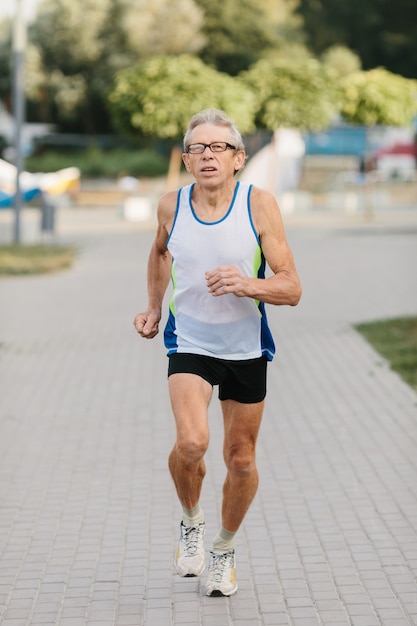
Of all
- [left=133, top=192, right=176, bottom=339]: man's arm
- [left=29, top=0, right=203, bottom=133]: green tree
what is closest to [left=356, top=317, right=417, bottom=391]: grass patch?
[left=133, top=192, right=176, bottom=339]: man's arm

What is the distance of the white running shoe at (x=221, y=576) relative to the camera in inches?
185

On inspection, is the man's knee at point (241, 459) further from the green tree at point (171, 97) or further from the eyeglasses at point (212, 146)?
the green tree at point (171, 97)

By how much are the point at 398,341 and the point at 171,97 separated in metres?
19.4

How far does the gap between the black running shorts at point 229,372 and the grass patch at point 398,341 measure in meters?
4.74

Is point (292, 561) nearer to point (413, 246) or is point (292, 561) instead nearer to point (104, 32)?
point (413, 246)

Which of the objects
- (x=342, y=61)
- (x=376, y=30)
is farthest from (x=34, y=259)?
(x=376, y=30)

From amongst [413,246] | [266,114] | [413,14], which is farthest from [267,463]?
[413,14]

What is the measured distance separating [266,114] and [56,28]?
1934 centimetres

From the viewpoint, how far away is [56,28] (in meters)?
48.7

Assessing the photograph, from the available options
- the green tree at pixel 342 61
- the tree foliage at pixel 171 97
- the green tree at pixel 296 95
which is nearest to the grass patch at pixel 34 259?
the tree foliage at pixel 171 97

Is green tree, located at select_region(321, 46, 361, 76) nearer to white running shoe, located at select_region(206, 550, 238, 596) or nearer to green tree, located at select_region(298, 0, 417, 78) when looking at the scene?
green tree, located at select_region(298, 0, 417, 78)

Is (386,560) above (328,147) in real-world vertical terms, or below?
above

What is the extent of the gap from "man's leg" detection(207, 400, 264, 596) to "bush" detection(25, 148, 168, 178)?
39.7 meters

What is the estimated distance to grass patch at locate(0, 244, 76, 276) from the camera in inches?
727
